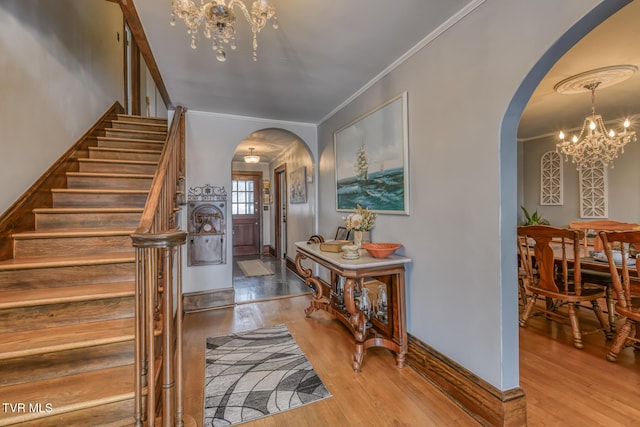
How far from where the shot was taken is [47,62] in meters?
2.28

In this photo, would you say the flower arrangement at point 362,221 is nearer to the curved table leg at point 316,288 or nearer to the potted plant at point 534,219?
the curved table leg at point 316,288

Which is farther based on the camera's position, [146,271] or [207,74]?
[207,74]

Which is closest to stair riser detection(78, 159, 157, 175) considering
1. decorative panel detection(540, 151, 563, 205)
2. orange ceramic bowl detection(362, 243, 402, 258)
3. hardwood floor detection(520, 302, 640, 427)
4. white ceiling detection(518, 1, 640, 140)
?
orange ceramic bowl detection(362, 243, 402, 258)

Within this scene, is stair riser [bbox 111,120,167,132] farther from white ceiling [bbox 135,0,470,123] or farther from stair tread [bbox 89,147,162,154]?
white ceiling [bbox 135,0,470,123]

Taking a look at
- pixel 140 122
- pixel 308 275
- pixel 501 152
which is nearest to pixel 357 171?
pixel 308 275

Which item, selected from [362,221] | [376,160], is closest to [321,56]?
[376,160]

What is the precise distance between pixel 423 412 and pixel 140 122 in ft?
14.2

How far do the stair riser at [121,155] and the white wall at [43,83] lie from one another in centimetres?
22

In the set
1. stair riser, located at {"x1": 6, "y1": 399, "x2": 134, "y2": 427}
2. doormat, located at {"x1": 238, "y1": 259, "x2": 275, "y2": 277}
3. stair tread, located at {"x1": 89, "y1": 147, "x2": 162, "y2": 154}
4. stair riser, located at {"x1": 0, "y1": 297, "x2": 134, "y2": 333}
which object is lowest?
doormat, located at {"x1": 238, "y1": 259, "x2": 275, "y2": 277}

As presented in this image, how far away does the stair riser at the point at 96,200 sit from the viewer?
2.39m

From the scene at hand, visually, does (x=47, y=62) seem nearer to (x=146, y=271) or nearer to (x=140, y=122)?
(x=140, y=122)

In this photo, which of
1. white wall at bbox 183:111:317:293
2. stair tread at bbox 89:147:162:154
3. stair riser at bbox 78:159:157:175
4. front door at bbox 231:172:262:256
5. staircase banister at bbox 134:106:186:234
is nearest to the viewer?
staircase banister at bbox 134:106:186:234

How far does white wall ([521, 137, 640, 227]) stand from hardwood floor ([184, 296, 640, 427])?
2.60 meters

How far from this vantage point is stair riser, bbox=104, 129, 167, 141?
3.33m
